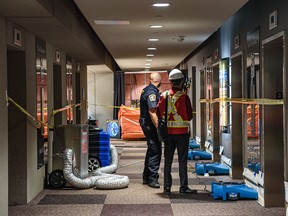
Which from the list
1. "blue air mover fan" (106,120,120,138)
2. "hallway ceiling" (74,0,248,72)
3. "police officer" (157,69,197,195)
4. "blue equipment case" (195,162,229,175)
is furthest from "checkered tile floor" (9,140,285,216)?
"blue air mover fan" (106,120,120,138)

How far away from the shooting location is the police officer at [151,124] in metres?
8.23

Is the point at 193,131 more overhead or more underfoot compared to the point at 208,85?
more underfoot

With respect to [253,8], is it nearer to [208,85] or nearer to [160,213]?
[160,213]

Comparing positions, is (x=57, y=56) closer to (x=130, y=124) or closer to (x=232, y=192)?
(x=232, y=192)

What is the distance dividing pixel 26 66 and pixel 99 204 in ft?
6.14

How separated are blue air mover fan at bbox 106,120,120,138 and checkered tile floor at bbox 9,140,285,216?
32.9 ft

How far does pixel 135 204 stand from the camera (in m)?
7.19

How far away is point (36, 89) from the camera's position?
7.91 m

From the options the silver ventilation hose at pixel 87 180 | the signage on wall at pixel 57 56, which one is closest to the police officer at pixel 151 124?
the silver ventilation hose at pixel 87 180

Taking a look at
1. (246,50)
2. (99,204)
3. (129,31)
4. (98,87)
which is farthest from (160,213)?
(98,87)

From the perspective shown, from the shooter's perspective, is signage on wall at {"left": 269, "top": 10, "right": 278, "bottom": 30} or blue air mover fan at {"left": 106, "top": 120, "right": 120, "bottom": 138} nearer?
signage on wall at {"left": 269, "top": 10, "right": 278, "bottom": 30}

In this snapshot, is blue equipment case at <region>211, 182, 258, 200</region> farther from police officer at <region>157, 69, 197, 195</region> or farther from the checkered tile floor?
police officer at <region>157, 69, 197, 195</region>

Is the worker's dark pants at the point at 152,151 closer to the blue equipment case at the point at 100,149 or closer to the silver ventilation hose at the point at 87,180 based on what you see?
the silver ventilation hose at the point at 87,180

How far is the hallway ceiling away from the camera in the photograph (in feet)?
26.1
